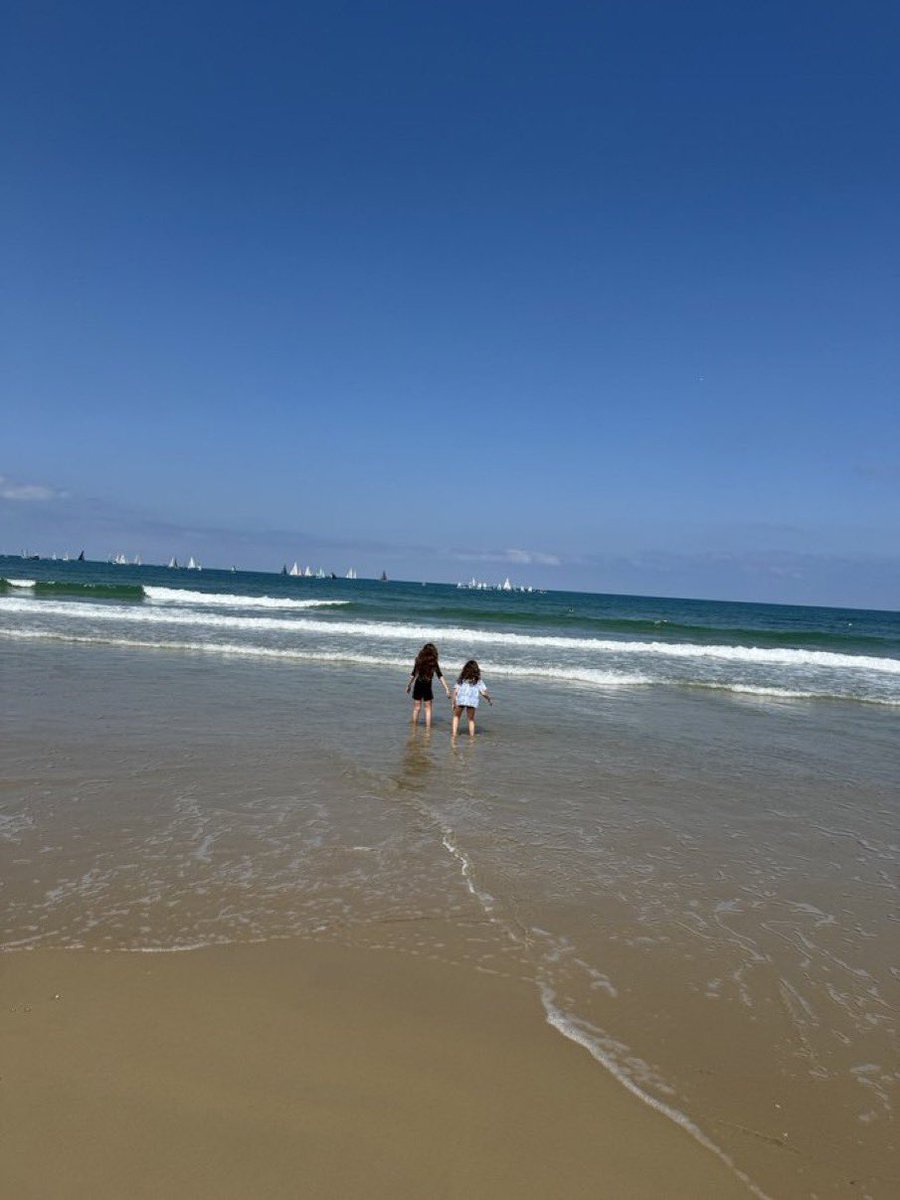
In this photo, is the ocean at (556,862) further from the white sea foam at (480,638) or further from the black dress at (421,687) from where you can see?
the white sea foam at (480,638)

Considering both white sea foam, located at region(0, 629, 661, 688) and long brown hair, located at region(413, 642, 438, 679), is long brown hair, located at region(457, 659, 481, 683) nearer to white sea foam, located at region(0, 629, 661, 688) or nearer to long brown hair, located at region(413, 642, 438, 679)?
long brown hair, located at region(413, 642, 438, 679)

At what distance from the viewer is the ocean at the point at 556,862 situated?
3.77m

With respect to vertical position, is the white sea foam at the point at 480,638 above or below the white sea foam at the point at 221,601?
below

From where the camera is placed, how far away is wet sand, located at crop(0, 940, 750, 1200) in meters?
2.81

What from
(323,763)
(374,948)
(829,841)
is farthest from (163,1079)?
(829,841)

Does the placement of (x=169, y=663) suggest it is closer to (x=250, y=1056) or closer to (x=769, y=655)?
(x=250, y=1056)

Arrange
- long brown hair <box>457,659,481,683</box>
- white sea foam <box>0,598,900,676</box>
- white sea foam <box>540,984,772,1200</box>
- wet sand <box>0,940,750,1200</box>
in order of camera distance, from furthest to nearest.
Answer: white sea foam <box>0,598,900,676</box> → long brown hair <box>457,659,481,683</box> → white sea foam <box>540,984,772,1200</box> → wet sand <box>0,940,750,1200</box>

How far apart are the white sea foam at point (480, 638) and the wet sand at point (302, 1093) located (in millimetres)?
23272

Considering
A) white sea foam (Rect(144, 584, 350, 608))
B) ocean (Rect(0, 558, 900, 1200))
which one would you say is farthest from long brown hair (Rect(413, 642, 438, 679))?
white sea foam (Rect(144, 584, 350, 608))

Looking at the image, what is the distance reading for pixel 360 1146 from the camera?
117 inches

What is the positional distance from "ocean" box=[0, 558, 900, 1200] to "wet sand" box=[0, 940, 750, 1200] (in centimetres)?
30

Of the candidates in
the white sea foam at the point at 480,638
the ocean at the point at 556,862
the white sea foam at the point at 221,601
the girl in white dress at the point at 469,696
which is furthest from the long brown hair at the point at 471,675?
the white sea foam at the point at 221,601

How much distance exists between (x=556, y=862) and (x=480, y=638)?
965 inches

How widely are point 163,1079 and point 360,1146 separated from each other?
99cm
